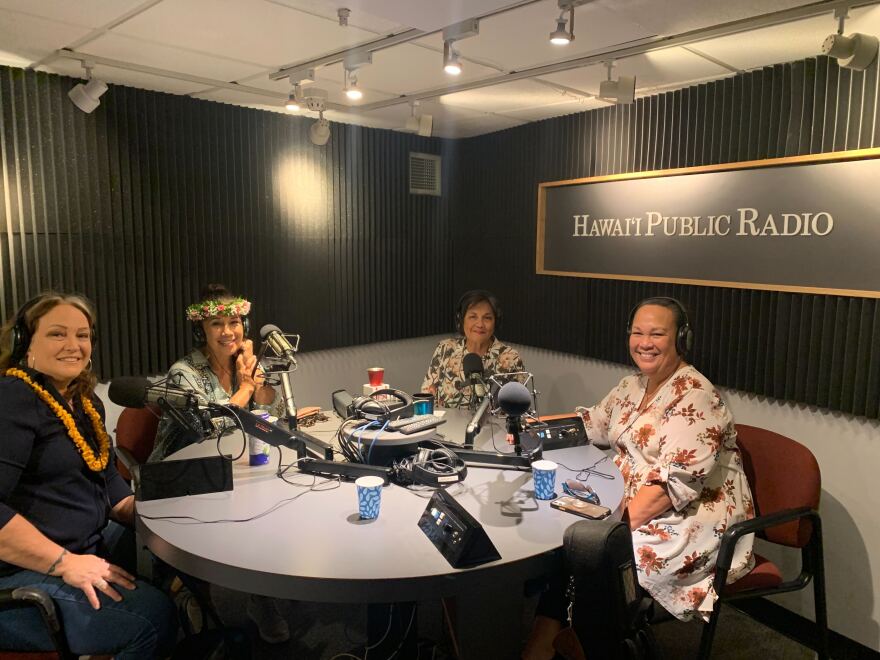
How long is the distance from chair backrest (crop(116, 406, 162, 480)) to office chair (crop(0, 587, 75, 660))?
3.91ft

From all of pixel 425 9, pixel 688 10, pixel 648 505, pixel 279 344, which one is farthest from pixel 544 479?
pixel 688 10

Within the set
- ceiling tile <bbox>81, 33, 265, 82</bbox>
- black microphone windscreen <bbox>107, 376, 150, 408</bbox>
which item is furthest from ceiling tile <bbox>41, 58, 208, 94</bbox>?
black microphone windscreen <bbox>107, 376, 150, 408</bbox>

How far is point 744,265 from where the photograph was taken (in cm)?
332

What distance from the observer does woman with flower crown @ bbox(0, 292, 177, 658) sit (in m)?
1.84

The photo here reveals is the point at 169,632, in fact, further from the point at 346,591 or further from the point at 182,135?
the point at 182,135

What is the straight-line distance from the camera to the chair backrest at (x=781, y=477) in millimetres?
2443

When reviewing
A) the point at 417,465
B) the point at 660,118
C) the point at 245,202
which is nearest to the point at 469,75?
the point at 660,118

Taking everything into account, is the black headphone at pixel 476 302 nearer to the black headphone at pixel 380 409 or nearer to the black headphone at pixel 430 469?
the black headphone at pixel 380 409

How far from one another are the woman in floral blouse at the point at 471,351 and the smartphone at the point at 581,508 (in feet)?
5.40

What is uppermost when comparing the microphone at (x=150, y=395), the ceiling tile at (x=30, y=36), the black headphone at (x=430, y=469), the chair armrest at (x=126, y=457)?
the ceiling tile at (x=30, y=36)

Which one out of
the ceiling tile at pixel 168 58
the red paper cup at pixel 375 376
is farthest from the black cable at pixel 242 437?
the ceiling tile at pixel 168 58

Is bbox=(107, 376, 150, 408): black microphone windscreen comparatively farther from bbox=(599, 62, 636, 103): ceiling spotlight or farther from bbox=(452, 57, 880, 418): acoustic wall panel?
bbox=(452, 57, 880, 418): acoustic wall panel

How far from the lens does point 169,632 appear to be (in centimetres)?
196

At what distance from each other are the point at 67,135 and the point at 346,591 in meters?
3.05
